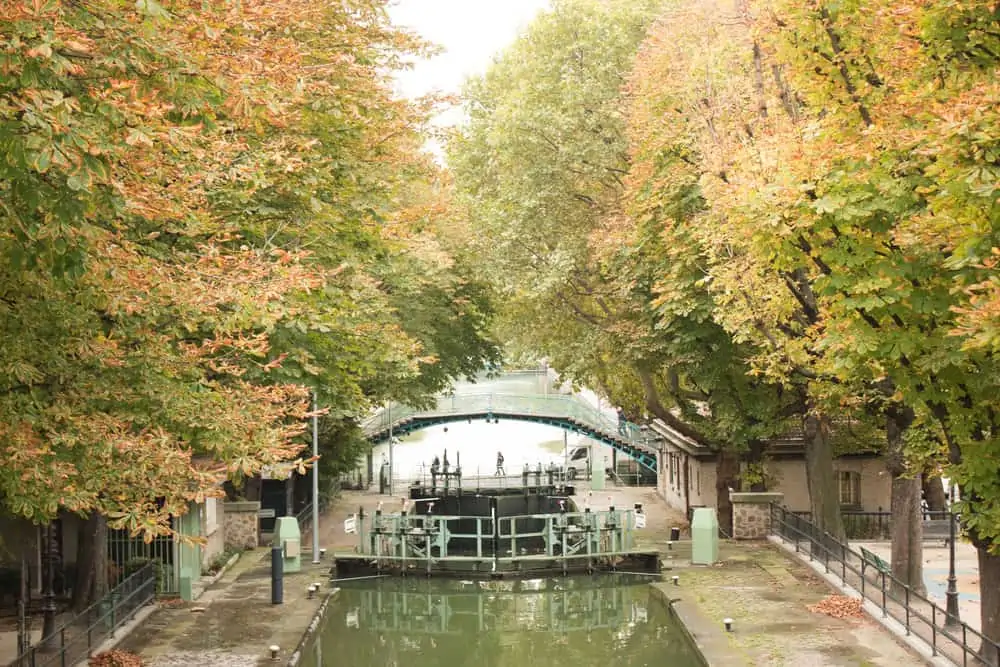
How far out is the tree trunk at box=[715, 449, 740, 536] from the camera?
39.9m

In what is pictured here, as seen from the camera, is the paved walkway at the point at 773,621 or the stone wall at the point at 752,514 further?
the stone wall at the point at 752,514

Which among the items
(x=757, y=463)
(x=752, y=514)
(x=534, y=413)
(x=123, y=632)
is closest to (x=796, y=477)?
(x=757, y=463)

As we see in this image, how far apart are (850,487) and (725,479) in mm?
5977

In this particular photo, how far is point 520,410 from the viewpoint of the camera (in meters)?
61.2

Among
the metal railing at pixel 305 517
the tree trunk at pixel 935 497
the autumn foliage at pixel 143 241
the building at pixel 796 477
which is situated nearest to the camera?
the autumn foliage at pixel 143 241

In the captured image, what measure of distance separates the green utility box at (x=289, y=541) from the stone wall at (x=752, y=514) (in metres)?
12.6

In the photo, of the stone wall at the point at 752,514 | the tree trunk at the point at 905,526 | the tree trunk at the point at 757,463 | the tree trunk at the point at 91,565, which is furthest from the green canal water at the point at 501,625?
the tree trunk at the point at 757,463

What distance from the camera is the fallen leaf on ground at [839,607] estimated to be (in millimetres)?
25094

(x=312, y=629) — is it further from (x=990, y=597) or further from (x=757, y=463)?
(x=757, y=463)

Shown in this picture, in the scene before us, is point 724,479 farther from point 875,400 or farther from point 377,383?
point 875,400

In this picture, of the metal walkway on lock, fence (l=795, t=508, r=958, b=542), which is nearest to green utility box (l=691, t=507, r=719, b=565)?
fence (l=795, t=508, r=958, b=542)

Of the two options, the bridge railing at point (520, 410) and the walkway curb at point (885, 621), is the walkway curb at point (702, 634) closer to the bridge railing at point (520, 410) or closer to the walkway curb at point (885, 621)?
the walkway curb at point (885, 621)

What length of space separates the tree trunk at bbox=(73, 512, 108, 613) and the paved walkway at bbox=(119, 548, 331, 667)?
1.12m

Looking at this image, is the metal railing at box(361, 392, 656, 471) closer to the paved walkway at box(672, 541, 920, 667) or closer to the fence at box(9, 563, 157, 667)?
the paved walkway at box(672, 541, 920, 667)
